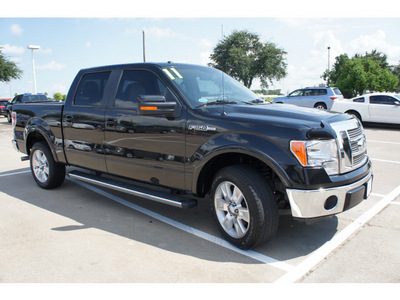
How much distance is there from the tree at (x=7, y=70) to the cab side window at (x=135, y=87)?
35180 mm

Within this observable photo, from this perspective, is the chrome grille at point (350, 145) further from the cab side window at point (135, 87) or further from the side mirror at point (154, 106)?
the cab side window at point (135, 87)

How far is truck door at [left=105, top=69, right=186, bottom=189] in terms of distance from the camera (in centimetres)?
387

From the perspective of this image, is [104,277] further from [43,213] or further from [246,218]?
[43,213]

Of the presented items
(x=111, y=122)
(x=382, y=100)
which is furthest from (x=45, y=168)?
(x=382, y=100)

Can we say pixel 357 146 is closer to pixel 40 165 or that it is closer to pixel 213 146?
pixel 213 146

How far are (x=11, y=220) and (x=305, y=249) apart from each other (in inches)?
141

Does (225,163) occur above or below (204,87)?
below

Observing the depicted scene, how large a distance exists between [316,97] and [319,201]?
57.9 feet

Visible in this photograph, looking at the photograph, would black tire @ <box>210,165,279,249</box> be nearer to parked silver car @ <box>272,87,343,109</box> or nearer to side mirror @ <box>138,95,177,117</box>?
side mirror @ <box>138,95,177,117</box>

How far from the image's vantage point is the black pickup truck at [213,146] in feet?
10.3

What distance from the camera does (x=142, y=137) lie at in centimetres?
414

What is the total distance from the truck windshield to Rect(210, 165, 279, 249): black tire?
93 centimetres

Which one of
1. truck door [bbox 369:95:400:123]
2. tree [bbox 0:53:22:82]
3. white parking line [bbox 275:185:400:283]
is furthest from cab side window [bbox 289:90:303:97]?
tree [bbox 0:53:22:82]
